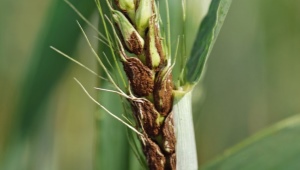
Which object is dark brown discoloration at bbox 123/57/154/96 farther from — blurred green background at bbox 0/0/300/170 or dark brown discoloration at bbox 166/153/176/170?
blurred green background at bbox 0/0/300/170

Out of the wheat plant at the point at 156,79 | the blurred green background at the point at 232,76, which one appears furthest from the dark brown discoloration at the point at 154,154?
the blurred green background at the point at 232,76

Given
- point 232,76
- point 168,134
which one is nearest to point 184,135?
point 168,134

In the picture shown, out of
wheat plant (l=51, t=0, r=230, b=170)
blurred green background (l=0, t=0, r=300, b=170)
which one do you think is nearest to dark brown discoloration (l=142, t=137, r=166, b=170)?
wheat plant (l=51, t=0, r=230, b=170)

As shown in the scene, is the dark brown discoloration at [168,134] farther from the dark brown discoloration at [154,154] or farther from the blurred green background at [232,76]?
the blurred green background at [232,76]

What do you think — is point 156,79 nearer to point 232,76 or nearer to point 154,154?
point 154,154

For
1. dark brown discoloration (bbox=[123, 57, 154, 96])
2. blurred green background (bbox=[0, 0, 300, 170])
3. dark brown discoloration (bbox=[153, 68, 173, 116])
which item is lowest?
blurred green background (bbox=[0, 0, 300, 170])

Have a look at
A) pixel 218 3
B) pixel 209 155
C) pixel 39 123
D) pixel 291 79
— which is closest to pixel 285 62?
pixel 291 79

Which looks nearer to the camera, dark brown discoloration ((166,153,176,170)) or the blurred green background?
dark brown discoloration ((166,153,176,170))
